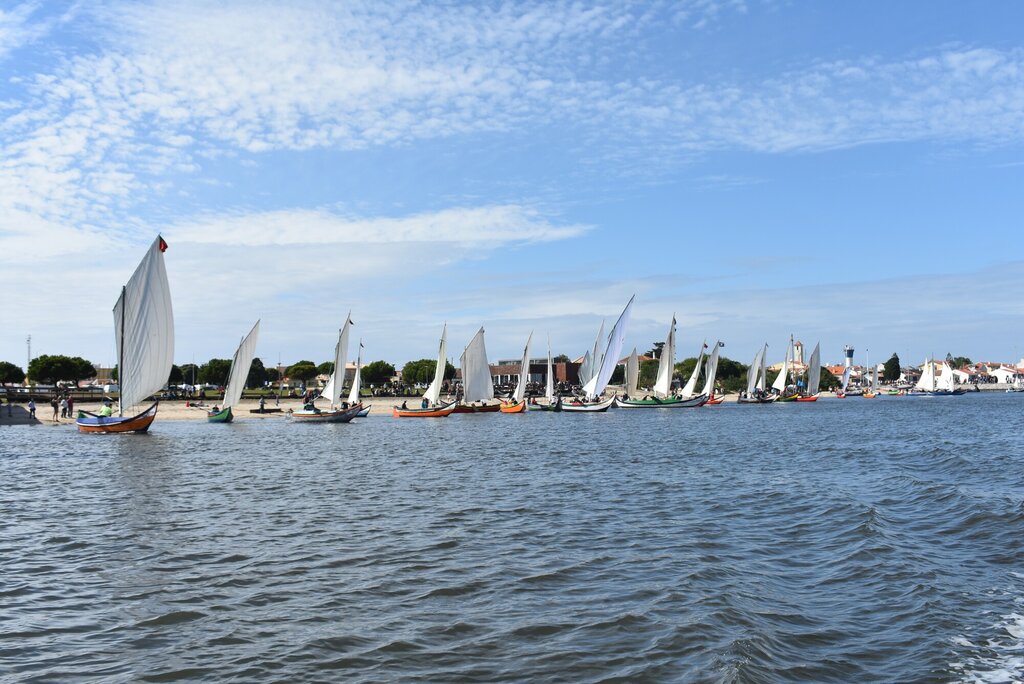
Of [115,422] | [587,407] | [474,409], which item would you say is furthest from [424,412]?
[115,422]

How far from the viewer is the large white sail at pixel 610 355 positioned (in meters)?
90.9

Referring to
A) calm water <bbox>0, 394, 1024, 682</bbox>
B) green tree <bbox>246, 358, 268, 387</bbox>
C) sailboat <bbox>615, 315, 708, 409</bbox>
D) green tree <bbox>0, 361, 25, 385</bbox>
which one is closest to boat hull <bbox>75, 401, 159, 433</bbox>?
calm water <bbox>0, 394, 1024, 682</bbox>

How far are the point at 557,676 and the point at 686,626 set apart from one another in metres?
2.85

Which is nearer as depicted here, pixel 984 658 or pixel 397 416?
pixel 984 658

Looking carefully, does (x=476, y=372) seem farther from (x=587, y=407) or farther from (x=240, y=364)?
(x=240, y=364)

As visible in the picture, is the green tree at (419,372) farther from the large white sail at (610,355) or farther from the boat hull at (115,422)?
the boat hull at (115,422)

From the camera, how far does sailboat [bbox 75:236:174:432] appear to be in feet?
154

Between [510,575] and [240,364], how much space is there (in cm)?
6080

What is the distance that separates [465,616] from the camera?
1220 cm

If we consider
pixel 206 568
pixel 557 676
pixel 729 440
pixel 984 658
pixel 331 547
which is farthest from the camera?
pixel 729 440

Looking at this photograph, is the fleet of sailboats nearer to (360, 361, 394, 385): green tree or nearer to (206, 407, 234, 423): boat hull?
(206, 407, 234, 423): boat hull

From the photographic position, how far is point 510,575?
582 inches

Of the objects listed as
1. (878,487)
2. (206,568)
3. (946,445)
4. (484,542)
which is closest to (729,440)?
(946,445)

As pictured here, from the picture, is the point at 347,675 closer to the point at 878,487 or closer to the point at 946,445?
the point at 878,487
